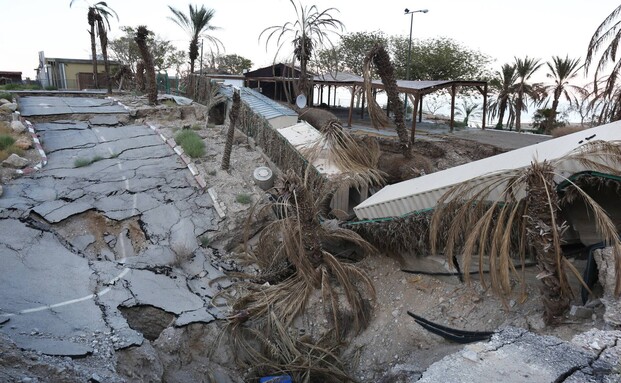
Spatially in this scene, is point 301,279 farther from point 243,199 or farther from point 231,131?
A: point 231,131

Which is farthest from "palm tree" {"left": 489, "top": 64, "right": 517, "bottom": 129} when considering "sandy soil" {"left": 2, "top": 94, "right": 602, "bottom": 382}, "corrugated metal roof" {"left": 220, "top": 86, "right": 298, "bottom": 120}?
"sandy soil" {"left": 2, "top": 94, "right": 602, "bottom": 382}

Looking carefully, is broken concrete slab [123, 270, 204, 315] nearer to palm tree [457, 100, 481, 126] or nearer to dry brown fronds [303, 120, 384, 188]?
dry brown fronds [303, 120, 384, 188]

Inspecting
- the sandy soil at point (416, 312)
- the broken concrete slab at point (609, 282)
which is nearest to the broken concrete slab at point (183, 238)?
the sandy soil at point (416, 312)

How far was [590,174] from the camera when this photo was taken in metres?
5.16

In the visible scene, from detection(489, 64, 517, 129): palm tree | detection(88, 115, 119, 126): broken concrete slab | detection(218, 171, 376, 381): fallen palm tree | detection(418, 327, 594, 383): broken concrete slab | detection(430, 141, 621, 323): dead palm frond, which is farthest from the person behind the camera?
detection(489, 64, 517, 129): palm tree

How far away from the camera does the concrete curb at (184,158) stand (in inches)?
428

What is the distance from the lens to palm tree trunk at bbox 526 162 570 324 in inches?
181

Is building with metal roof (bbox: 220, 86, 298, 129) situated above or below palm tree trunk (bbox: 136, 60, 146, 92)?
below

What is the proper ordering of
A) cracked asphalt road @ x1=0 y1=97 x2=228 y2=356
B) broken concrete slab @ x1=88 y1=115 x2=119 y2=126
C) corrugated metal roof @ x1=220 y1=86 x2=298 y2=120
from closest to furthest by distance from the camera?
cracked asphalt road @ x1=0 y1=97 x2=228 y2=356, corrugated metal roof @ x1=220 y1=86 x2=298 y2=120, broken concrete slab @ x1=88 y1=115 x2=119 y2=126

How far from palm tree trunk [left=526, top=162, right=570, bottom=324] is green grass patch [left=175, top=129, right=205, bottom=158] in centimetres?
930

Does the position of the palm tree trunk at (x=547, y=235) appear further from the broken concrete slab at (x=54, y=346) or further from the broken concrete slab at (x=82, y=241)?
the broken concrete slab at (x=82, y=241)

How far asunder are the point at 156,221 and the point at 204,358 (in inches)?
157

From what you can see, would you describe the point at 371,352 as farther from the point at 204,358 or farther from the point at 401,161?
the point at 401,161

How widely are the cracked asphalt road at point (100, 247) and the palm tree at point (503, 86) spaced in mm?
25416
